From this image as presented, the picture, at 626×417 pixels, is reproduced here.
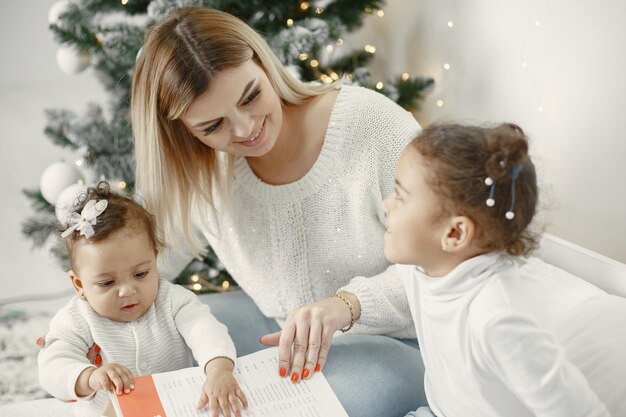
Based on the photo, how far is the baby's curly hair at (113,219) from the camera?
50.1 inches

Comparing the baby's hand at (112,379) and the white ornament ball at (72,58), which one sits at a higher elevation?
the white ornament ball at (72,58)

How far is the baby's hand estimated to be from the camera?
1140mm

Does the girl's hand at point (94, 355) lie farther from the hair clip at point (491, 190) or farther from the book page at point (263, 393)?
the hair clip at point (491, 190)

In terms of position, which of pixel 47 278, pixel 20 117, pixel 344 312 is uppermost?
pixel 344 312

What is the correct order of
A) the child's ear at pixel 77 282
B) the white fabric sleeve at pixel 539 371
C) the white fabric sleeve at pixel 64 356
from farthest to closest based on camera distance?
the child's ear at pixel 77 282 < the white fabric sleeve at pixel 64 356 < the white fabric sleeve at pixel 539 371

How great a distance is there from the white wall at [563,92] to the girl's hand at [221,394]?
586mm

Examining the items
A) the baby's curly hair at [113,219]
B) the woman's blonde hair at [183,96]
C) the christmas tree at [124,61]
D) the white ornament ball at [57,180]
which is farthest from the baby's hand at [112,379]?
the white ornament ball at [57,180]

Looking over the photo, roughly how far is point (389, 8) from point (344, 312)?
4.44ft

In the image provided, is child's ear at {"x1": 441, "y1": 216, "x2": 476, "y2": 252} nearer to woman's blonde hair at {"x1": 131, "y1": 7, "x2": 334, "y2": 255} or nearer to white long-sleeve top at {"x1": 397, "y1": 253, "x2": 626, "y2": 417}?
white long-sleeve top at {"x1": 397, "y1": 253, "x2": 626, "y2": 417}

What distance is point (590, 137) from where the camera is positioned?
1.35 m

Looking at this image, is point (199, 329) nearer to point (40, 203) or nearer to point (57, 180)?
point (57, 180)

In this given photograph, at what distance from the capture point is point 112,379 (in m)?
1.14

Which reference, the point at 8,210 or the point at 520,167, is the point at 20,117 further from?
the point at 520,167

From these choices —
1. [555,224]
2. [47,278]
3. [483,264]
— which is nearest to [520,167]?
[483,264]
